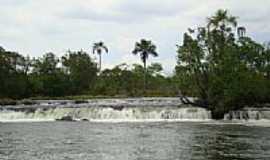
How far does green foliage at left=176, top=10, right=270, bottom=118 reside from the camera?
1994 inches

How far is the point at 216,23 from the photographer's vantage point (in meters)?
56.1

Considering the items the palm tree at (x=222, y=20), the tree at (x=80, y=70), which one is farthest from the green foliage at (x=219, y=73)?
the tree at (x=80, y=70)

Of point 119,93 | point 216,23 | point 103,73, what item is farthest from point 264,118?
point 103,73

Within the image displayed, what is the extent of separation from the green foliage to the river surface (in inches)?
329

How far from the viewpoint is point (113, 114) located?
52.7 metres

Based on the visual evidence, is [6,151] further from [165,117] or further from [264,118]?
[264,118]

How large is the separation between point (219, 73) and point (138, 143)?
2265 cm

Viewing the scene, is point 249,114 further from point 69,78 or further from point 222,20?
point 69,78

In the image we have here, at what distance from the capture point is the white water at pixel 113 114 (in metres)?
51.1

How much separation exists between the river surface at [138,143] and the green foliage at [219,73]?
27.4ft

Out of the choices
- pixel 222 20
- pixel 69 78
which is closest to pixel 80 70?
pixel 69 78

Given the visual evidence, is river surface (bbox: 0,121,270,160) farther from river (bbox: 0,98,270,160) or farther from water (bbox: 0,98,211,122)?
water (bbox: 0,98,211,122)

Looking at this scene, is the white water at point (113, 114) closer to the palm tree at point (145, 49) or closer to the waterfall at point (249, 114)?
the waterfall at point (249, 114)

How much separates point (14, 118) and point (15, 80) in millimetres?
33880
